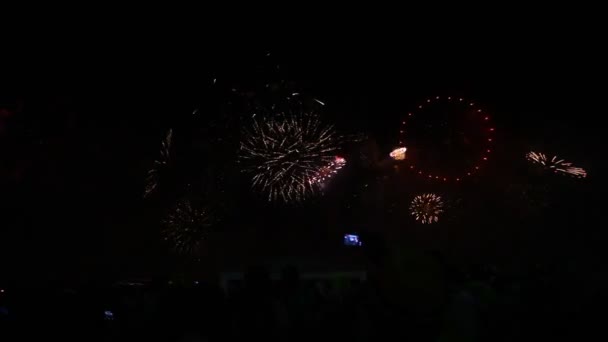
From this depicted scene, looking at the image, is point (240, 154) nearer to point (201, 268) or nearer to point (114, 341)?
point (201, 268)

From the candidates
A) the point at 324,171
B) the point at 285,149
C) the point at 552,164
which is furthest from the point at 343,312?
the point at 552,164

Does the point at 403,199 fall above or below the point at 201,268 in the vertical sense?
above

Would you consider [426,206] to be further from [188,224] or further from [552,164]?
[188,224]

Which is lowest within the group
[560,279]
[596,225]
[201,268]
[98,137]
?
[560,279]

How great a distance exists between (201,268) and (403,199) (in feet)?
17.7

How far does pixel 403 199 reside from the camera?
17500mm

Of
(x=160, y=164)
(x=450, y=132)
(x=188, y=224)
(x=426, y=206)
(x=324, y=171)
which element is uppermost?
(x=450, y=132)

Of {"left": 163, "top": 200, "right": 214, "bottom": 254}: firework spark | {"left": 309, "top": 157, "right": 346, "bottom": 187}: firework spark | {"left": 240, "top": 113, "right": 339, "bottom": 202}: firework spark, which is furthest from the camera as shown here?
{"left": 163, "top": 200, "right": 214, "bottom": 254}: firework spark

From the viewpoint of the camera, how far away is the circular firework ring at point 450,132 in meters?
12.5

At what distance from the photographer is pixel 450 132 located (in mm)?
12562

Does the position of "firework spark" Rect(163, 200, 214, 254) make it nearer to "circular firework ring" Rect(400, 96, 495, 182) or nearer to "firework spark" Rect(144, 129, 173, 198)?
"firework spark" Rect(144, 129, 173, 198)

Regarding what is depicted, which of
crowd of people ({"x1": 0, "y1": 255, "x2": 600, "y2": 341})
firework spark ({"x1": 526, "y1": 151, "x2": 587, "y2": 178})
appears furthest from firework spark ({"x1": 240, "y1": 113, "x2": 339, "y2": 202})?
firework spark ({"x1": 526, "y1": 151, "x2": 587, "y2": 178})

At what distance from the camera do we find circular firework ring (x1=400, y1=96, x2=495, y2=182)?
41.0ft

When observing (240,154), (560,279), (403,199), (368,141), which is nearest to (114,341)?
(560,279)
